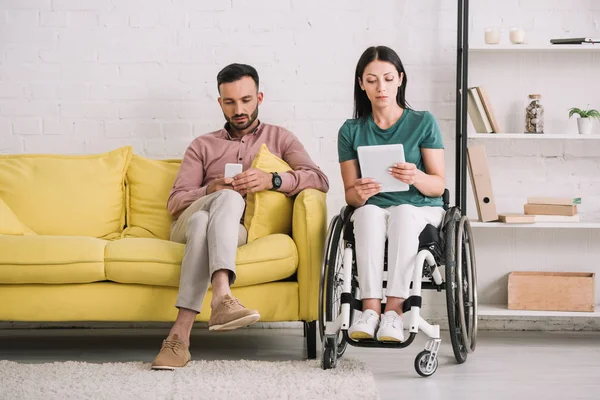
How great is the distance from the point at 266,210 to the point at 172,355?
2.25ft

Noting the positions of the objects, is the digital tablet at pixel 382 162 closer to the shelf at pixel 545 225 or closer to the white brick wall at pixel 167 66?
the shelf at pixel 545 225

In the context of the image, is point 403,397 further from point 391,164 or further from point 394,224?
point 391,164

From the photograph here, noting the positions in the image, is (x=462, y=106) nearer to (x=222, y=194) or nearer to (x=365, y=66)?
(x=365, y=66)

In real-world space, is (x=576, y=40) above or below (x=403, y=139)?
above

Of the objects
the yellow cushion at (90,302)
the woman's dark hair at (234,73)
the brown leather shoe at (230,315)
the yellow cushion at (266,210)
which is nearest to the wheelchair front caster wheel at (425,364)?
the brown leather shoe at (230,315)

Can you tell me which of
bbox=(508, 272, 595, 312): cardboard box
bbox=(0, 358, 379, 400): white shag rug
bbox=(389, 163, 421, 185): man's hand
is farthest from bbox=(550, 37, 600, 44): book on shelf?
bbox=(0, 358, 379, 400): white shag rug

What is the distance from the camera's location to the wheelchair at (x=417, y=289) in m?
2.73

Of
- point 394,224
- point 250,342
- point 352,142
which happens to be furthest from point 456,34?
point 250,342

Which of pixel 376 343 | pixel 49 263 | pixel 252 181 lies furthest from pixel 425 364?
pixel 49 263

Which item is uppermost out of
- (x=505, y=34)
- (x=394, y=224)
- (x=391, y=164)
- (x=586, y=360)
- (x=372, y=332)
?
(x=505, y=34)

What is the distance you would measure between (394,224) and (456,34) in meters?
1.41

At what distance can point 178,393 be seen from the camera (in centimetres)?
249

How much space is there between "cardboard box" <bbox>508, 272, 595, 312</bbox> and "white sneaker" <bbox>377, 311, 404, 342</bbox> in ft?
3.53

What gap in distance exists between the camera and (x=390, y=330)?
2.64 m
